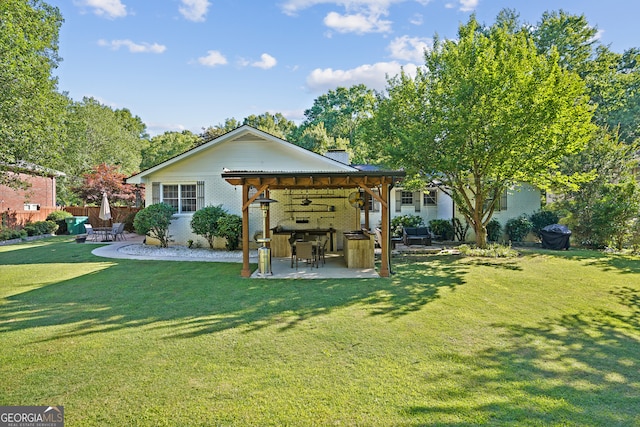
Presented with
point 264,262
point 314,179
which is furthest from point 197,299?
point 314,179

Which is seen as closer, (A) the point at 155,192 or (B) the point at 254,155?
(B) the point at 254,155

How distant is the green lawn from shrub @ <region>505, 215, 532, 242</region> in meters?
8.11

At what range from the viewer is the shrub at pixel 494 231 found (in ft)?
52.1

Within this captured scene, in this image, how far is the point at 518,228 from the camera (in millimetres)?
15727

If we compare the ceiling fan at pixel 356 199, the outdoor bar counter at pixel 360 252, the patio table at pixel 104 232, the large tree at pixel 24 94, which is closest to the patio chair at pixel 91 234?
the patio table at pixel 104 232

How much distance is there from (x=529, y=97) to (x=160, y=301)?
444 inches

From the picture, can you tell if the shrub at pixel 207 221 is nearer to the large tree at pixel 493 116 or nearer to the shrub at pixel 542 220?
the large tree at pixel 493 116

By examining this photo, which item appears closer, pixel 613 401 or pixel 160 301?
pixel 613 401

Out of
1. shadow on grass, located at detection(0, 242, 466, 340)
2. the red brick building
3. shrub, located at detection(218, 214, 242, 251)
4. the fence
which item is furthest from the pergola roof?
the fence

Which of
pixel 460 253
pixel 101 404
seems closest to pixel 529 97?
pixel 460 253

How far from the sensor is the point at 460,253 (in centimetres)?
1238

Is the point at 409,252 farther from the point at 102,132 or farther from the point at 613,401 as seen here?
the point at 102,132

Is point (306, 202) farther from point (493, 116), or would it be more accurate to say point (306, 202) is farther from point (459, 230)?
point (459, 230)

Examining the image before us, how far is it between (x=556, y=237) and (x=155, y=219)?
16365 mm
